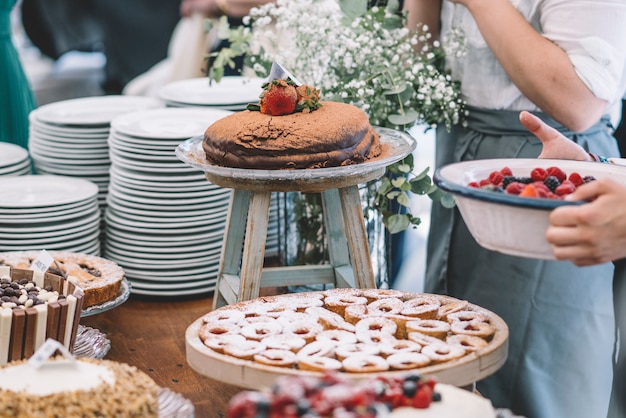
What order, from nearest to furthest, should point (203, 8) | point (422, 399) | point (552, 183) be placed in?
point (422, 399)
point (552, 183)
point (203, 8)

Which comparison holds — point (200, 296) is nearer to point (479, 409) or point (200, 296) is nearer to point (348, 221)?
point (348, 221)

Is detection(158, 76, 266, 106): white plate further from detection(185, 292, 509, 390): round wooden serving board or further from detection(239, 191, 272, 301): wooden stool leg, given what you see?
detection(185, 292, 509, 390): round wooden serving board

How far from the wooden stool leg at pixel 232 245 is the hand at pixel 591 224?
0.91m

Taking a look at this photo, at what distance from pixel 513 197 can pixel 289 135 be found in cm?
62

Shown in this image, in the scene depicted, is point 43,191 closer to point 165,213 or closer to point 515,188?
point 165,213

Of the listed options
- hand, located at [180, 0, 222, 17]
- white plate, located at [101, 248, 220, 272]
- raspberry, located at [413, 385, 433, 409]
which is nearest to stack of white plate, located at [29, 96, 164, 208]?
white plate, located at [101, 248, 220, 272]

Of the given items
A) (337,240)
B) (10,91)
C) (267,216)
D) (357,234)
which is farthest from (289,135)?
(10,91)

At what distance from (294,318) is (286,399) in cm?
57

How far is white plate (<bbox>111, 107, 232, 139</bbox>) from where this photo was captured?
8.11ft

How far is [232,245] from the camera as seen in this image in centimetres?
210

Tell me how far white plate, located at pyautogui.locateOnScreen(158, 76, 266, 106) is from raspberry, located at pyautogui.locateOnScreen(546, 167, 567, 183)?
144 centimetres

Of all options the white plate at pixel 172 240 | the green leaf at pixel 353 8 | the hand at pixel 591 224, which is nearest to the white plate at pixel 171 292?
the white plate at pixel 172 240

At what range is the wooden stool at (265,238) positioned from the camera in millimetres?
1805

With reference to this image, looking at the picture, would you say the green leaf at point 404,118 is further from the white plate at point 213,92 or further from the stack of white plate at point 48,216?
the stack of white plate at point 48,216
